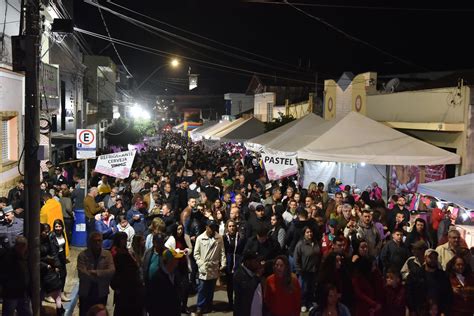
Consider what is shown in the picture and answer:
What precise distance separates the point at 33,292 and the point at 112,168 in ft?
23.3

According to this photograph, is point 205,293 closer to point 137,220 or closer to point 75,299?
point 137,220

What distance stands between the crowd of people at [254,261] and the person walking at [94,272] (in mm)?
14

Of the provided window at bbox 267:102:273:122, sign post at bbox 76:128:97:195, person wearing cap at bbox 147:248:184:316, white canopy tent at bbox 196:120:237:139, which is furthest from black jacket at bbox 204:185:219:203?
window at bbox 267:102:273:122

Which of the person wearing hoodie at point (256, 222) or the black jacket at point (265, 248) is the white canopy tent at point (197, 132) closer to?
the person wearing hoodie at point (256, 222)

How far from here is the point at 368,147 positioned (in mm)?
13016

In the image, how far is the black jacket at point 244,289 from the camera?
6.56m

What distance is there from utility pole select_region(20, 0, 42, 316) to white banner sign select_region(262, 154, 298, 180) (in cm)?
807

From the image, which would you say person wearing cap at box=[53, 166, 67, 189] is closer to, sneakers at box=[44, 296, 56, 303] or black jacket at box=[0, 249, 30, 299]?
sneakers at box=[44, 296, 56, 303]

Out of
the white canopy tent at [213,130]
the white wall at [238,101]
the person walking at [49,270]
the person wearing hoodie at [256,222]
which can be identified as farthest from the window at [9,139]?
the white wall at [238,101]

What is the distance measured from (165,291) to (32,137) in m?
3.04

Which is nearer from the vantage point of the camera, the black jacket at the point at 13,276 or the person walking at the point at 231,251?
the black jacket at the point at 13,276

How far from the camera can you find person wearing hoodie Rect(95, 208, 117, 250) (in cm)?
946

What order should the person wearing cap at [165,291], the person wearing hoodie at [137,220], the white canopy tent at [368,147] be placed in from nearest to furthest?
the person wearing cap at [165,291], the person wearing hoodie at [137,220], the white canopy tent at [368,147]

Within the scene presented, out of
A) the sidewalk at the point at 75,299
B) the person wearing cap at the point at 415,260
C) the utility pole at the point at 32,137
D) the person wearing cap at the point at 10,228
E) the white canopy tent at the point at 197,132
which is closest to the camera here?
the person wearing cap at the point at 415,260
